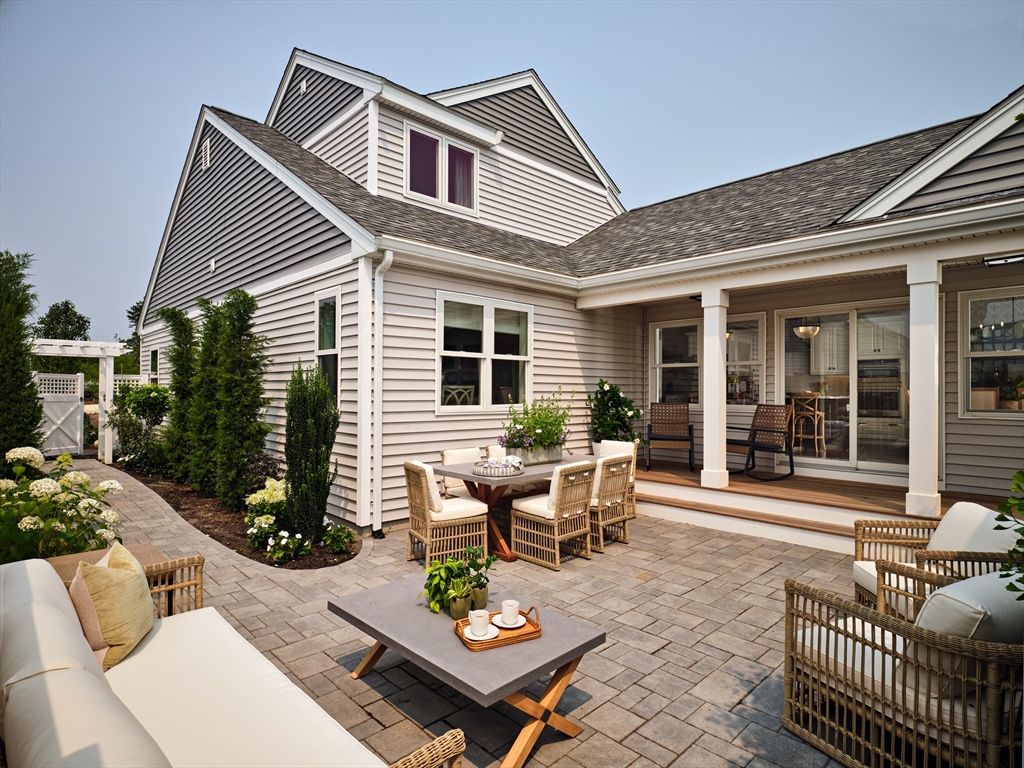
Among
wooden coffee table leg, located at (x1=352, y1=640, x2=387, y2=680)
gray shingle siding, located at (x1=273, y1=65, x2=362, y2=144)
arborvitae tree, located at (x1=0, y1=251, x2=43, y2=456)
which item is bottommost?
wooden coffee table leg, located at (x1=352, y1=640, x2=387, y2=680)

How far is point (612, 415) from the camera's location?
8.92 meters

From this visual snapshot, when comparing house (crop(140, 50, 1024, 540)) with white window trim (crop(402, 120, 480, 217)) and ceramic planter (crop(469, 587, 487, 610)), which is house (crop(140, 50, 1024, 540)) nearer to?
white window trim (crop(402, 120, 480, 217))

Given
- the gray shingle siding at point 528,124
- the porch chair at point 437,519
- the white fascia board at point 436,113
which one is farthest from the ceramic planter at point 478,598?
the gray shingle siding at point 528,124

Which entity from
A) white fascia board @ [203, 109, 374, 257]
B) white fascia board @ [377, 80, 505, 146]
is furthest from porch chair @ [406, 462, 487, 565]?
white fascia board @ [377, 80, 505, 146]

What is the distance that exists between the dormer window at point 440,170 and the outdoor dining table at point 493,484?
5.01 meters

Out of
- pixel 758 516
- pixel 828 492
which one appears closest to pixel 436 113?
pixel 758 516

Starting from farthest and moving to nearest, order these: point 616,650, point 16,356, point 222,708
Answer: point 16,356
point 616,650
point 222,708

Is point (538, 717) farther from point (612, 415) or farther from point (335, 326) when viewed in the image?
point (612, 415)

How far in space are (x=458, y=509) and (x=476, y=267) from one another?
3327mm

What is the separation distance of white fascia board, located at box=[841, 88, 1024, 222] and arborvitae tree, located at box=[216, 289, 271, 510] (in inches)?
310

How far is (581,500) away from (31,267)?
24.6 feet

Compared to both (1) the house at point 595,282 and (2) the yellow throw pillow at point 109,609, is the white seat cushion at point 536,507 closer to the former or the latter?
(1) the house at point 595,282

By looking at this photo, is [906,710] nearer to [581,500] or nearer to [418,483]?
[581,500]

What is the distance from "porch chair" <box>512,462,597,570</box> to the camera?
514cm
